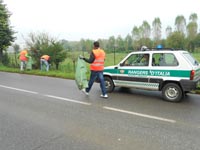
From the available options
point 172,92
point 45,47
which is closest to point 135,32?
point 45,47

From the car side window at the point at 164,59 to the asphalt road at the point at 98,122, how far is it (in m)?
1.21

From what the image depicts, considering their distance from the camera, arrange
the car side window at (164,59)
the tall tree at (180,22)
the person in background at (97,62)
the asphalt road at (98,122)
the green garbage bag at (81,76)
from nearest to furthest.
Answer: the asphalt road at (98,122)
the car side window at (164,59)
the person in background at (97,62)
the green garbage bag at (81,76)
the tall tree at (180,22)

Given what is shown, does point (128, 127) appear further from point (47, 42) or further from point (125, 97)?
point (47, 42)

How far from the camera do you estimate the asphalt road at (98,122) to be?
3.78 metres

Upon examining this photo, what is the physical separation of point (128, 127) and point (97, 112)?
4.25ft

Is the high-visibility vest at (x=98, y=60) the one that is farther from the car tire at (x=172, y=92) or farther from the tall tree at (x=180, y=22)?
the tall tree at (x=180, y=22)

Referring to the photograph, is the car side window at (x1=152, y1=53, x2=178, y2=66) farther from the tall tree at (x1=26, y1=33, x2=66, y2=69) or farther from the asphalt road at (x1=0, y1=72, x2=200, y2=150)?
the tall tree at (x1=26, y1=33, x2=66, y2=69)

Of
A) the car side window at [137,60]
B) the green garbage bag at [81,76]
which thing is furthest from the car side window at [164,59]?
the green garbage bag at [81,76]

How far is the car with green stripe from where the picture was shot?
642cm

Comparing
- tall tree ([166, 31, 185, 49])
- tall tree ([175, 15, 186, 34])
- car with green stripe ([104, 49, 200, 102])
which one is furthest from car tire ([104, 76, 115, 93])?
tall tree ([175, 15, 186, 34])

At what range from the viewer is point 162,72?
676cm

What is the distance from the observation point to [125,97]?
726 centimetres

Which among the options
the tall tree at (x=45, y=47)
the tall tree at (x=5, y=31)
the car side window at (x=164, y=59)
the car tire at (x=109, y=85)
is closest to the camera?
the car side window at (x=164, y=59)

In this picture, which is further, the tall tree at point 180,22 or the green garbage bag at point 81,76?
the tall tree at point 180,22
